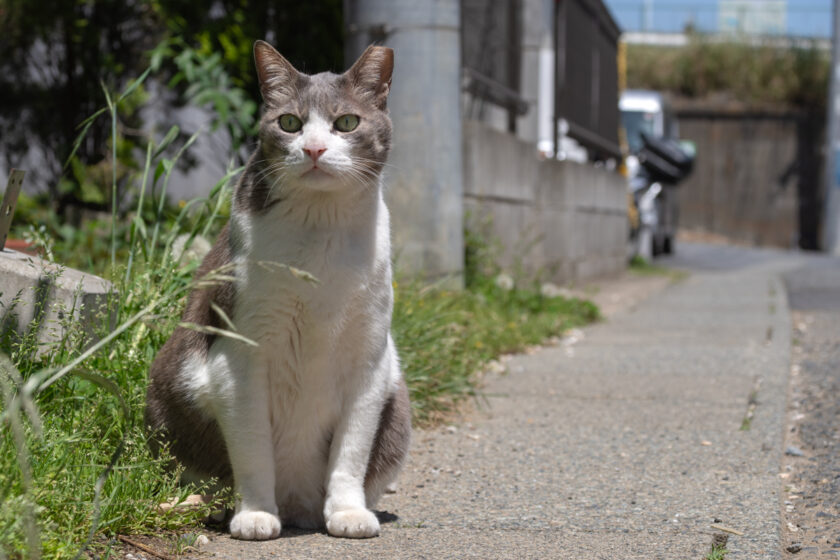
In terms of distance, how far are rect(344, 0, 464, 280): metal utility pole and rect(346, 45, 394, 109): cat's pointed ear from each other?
235 cm

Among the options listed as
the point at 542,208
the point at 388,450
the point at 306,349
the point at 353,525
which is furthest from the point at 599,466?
the point at 542,208

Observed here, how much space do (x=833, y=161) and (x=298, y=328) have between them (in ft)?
59.4

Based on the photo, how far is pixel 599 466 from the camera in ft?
10.1

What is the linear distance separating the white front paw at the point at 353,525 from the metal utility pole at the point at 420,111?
8.31 ft

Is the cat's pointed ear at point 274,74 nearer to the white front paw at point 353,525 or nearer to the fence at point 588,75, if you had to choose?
the white front paw at point 353,525

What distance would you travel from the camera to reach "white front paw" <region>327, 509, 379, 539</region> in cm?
234

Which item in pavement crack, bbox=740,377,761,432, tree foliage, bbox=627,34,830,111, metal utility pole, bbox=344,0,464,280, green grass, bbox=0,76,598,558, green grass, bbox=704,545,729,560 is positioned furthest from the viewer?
tree foliage, bbox=627,34,830,111

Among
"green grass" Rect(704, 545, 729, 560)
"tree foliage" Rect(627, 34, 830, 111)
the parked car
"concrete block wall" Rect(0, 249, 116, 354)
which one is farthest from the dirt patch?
"tree foliage" Rect(627, 34, 830, 111)

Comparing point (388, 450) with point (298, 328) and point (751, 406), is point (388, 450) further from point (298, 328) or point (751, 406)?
point (751, 406)

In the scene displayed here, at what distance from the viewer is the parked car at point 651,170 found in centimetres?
1352

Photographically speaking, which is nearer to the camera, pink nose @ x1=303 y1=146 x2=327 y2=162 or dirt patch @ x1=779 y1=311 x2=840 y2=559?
pink nose @ x1=303 y1=146 x2=327 y2=162

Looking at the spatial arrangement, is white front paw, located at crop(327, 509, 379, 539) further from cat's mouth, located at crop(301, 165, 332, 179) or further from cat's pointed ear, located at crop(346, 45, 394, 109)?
cat's pointed ear, located at crop(346, 45, 394, 109)

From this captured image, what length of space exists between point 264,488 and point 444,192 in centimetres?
290

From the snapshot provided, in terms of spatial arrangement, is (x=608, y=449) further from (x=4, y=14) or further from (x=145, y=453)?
(x=4, y=14)
